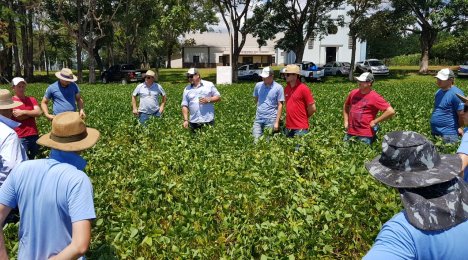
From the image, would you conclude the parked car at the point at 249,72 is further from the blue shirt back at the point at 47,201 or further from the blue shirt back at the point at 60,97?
Answer: the blue shirt back at the point at 47,201

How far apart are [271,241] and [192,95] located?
5105 mm

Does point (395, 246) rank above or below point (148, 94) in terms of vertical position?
below

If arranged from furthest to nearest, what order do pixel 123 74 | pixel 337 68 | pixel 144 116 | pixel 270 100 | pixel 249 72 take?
pixel 337 68, pixel 249 72, pixel 123 74, pixel 144 116, pixel 270 100

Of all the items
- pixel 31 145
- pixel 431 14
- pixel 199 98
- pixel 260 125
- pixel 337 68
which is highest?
pixel 431 14

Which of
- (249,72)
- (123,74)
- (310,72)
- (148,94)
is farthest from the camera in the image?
(249,72)

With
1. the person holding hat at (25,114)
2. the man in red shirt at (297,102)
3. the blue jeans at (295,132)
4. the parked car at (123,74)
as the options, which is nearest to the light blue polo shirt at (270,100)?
the man in red shirt at (297,102)

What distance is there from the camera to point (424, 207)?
68.6 inches

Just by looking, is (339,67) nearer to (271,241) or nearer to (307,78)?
(307,78)

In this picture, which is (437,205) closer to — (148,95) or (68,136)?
(68,136)

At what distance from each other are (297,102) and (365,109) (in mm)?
1093

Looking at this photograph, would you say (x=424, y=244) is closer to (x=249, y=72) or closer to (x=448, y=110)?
(x=448, y=110)

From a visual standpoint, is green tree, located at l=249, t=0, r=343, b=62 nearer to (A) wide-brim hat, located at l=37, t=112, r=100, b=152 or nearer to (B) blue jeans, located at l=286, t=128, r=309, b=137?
(B) blue jeans, located at l=286, t=128, r=309, b=137

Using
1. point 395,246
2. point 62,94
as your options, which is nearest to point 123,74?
point 62,94

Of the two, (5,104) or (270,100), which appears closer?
(5,104)
